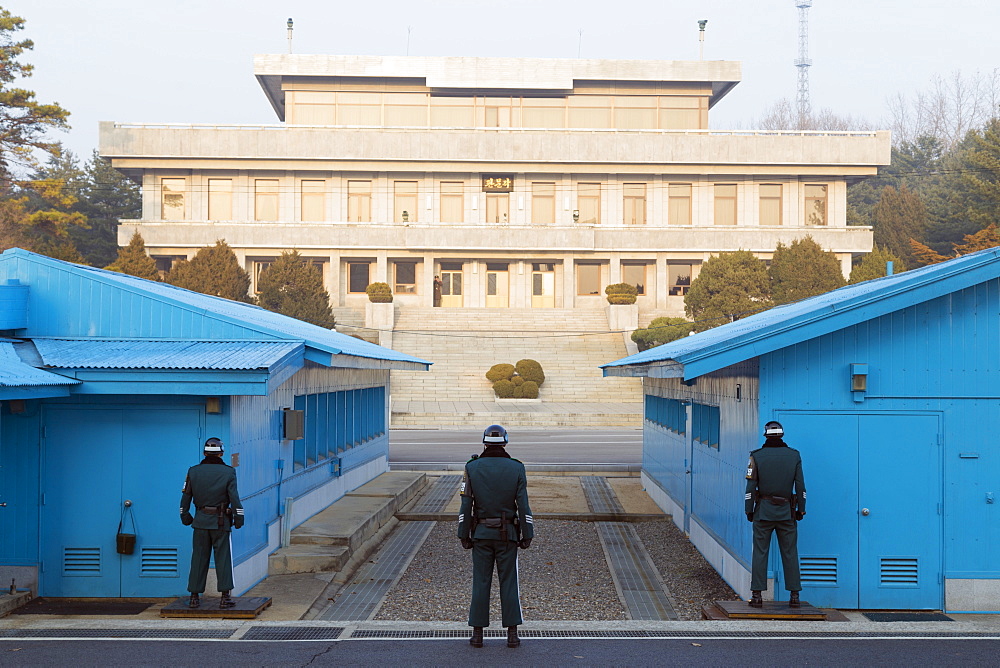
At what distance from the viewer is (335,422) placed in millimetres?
17844

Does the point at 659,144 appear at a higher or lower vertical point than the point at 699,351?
higher

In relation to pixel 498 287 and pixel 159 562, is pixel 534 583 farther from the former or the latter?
pixel 498 287

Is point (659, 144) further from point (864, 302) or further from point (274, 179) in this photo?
point (864, 302)

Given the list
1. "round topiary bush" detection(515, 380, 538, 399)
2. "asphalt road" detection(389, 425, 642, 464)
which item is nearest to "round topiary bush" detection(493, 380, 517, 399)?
"round topiary bush" detection(515, 380, 538, 399)

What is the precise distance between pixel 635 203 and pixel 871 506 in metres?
58.3

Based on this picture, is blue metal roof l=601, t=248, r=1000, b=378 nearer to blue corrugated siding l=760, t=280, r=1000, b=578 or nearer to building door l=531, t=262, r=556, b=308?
blue corrugated siding l=760, t=280, r=1000, b=578

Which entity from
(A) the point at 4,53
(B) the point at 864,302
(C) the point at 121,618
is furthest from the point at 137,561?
(A) the point at 4,53

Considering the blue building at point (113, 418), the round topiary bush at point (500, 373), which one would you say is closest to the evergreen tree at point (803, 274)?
the round topiary bush at point (500, 373)

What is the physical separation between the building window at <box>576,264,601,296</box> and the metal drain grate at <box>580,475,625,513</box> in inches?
1699

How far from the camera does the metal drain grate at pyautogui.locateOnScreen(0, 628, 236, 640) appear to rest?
911cm

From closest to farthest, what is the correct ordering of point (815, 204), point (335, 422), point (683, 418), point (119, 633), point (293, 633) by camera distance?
point (119, 633), point (293, 633), point (683, 418), point (335, 422), point (815, 204)

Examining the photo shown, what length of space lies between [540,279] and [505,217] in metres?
5.01

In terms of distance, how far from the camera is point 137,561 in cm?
1125

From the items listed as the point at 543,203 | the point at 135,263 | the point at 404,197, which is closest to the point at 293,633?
the point at 135,263
